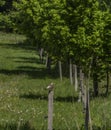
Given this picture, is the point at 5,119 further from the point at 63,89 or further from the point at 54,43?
the point at 63,89

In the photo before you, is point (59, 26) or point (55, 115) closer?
point (55, 115)

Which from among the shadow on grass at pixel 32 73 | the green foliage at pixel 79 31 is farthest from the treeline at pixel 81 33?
the shadow on grass at pixel 32 73

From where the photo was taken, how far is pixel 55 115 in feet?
56.8

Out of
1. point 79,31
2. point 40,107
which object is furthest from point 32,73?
point 40,107

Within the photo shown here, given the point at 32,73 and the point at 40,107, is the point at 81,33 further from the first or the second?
the point at 32,73

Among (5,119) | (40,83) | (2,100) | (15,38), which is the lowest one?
(15,38)

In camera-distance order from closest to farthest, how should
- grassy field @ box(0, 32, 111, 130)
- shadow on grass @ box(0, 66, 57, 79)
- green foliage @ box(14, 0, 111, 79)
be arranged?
grassy field @ box(0, 32, 111, 130) → green foliage @ box(14, 0, 111, 79) → shadow on grass @ box(0, 66, 57, 79)

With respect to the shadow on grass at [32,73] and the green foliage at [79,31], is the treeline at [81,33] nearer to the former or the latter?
the green foliage at [79,31]

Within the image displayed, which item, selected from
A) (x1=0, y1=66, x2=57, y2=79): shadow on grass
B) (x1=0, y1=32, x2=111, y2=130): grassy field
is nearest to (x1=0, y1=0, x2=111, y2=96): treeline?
(x1=0, y1=32, x2=111, y2=130): grassy field

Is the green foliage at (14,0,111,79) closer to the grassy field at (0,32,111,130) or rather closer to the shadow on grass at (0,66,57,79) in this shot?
the grassy field at (0,32,111,130)

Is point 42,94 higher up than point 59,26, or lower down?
lower down

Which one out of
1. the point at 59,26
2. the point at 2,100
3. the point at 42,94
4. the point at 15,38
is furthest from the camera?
the point at 15,38

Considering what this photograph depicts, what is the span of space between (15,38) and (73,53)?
75.8 meters

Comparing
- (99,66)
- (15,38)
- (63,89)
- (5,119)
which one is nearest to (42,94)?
(63,89)
